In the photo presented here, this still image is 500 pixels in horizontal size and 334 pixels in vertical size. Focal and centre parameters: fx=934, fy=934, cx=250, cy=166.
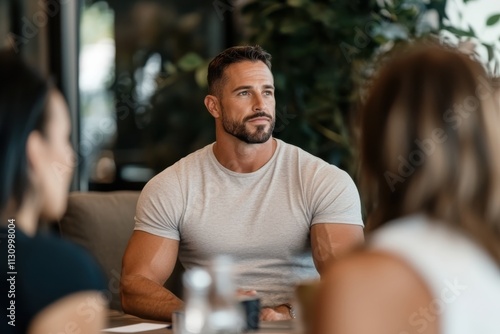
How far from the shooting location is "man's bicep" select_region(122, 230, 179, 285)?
299cm

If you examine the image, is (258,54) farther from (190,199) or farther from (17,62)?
(17,62)

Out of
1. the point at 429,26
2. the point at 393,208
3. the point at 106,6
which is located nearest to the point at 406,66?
the point at 393,208

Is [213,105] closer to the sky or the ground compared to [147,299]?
closer to the sky

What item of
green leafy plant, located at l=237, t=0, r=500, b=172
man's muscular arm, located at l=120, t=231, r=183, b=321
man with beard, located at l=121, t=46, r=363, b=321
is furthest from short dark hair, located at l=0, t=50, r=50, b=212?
green leafy plant, located at l=237, t=0, r=500, b=172

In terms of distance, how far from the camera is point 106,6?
5117 millimetres

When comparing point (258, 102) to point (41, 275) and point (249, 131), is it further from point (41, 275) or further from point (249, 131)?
point (41, 275)

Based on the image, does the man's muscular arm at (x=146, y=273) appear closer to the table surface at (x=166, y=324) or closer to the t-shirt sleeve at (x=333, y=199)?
the table surface at (x=166, y=324)

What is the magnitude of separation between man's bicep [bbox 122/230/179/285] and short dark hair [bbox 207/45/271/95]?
2.07 ft

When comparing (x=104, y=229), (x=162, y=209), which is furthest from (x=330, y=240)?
(x=104, y=229)

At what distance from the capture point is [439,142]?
1.36m

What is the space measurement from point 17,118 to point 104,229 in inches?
74.0

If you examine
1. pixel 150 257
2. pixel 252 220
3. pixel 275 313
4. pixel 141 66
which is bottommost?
pixel 275 313

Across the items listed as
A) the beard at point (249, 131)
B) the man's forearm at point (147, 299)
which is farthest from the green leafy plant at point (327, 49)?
the man's forearm at point (147, 299)

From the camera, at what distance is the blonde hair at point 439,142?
1.36 metres
